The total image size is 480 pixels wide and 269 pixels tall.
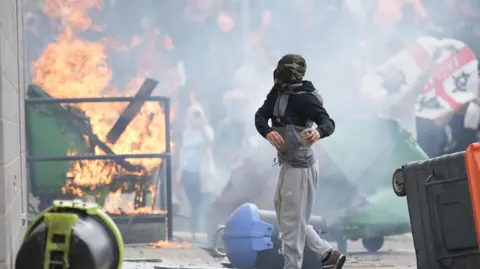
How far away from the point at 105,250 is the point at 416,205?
1.89 metres

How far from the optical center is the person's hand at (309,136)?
19.7 feet

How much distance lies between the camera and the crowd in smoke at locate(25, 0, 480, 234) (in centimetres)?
1472

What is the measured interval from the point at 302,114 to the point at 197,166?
858 centimetres

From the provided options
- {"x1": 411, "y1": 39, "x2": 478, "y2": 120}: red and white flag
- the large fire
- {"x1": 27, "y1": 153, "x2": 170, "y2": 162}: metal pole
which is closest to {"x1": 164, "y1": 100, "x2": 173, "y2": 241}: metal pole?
{"x1": 27, "y1": 153, "x2": 170, "y2": 162}: metal pole

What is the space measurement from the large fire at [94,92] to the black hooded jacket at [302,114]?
6384 mm

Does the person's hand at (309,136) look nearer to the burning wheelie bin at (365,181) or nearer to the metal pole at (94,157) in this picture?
the metal pole at (94,157)

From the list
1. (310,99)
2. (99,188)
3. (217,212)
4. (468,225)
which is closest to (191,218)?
(217,212)

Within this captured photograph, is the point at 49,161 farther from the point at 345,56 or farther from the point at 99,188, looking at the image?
the point at 345,56

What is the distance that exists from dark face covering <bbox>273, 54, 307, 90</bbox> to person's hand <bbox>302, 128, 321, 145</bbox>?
0.42 m

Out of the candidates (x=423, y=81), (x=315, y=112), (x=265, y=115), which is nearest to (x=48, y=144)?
(x=423, y=81)

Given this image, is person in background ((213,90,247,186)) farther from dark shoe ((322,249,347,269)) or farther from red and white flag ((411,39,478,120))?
dark shoe ((322,249,347,269))

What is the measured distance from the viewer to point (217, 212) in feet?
44.3

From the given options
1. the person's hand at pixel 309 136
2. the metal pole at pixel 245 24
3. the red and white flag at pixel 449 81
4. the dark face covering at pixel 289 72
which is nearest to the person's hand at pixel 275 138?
the person's hand at pixel 309 136

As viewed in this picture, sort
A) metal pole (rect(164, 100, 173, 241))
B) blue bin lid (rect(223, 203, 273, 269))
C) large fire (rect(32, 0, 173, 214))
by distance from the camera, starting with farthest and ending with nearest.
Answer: large fire (rect(32, 0, 173, 214)) → metal pole (rect(164, 100, 173, 241)) → blue bin lid (rect(223, 203, 273, 269))
